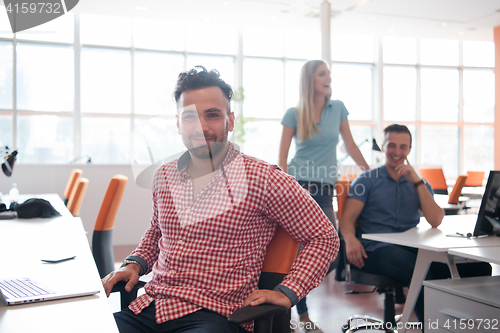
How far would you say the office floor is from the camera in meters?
2.58

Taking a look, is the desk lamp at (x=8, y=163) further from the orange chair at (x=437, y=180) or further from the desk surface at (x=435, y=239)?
the orange chair at (x=437, y=180)

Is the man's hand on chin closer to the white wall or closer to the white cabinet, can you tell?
the white cabinet

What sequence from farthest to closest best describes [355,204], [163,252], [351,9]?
[351,9] → [355,204] → [163,252]

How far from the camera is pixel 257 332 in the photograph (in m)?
1.07

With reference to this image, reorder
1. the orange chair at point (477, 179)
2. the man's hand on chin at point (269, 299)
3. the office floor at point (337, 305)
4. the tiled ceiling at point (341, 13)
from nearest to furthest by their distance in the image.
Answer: the man's hand on chin at point (269, 299) → the office floor at point (337, 305) → the tiled ceiling at point (341, 13) → the orange chair at point (477, 179)

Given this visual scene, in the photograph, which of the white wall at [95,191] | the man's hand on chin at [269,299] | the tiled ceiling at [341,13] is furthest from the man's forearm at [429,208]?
the tiled ceiling at [341,13]

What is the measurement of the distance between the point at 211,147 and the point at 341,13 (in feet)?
25.0

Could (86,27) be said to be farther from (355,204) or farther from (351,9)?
(355,204)

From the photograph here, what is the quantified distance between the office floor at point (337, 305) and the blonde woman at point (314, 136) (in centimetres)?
23

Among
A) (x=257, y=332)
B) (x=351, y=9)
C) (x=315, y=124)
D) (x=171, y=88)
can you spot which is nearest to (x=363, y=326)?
(x=315, y=124)

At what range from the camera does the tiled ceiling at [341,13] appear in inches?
295

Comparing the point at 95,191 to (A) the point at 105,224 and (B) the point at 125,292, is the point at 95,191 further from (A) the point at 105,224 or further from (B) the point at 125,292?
(B) the point at 125,292

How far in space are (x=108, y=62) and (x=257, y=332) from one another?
27.9ft

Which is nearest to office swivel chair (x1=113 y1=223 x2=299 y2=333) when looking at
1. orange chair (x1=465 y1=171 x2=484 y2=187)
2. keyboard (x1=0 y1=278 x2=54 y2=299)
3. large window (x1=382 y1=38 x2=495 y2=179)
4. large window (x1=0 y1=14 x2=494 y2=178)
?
keyboard (x1=0 y1=278 x2=54 y2=299)
